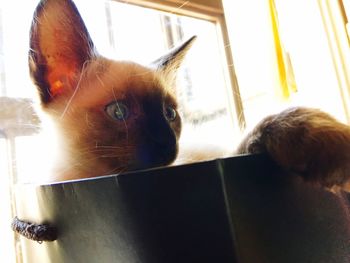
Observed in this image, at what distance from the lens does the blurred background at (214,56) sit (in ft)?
2.90

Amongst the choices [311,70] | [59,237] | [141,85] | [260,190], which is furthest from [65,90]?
[311,70]

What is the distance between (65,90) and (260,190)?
1.50 feet

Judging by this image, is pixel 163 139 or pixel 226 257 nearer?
pixel 226 257

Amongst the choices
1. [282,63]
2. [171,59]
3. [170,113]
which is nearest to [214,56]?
[282,63]

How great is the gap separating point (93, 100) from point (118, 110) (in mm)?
61

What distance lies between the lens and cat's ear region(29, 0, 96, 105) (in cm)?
66

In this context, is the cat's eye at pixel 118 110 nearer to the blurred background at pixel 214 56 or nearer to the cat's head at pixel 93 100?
the cat's head at pixel 93 100

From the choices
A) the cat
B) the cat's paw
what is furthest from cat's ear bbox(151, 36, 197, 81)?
the cat's paw

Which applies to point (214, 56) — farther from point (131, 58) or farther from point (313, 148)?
point (313, 148)

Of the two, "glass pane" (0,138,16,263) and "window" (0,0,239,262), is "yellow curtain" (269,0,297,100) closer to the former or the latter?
"window" (0,0,239,262)

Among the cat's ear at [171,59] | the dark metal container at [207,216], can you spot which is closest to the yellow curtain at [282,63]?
the cat's ear at [171,59]

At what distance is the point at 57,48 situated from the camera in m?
0.69

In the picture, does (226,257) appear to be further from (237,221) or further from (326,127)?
(326,127)

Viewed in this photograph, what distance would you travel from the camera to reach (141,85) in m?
0.69
